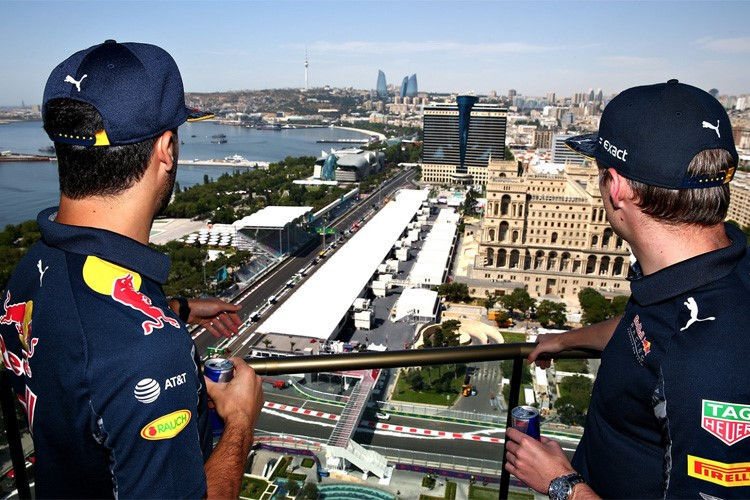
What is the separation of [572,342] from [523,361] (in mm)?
132

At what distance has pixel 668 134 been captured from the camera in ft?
2.13

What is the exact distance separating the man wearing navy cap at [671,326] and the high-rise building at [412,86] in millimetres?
79420

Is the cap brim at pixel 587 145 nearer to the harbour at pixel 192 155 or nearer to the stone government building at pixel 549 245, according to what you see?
the harbour at pixel 192 155

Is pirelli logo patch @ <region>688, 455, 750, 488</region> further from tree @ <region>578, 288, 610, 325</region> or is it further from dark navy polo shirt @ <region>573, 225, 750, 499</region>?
tree @ <region>578, 288, 610, 325</region>

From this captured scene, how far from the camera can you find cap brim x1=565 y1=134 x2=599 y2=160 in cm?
78

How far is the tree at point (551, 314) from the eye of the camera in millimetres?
9711

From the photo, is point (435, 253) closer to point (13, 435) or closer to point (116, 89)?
point (13, 435)

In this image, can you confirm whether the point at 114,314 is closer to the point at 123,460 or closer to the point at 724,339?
the point at 123,460

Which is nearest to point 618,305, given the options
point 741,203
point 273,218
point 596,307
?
point 596,307

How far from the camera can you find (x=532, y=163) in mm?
26891

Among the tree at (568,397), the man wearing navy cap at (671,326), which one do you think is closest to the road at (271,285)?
the tree at (568,397)

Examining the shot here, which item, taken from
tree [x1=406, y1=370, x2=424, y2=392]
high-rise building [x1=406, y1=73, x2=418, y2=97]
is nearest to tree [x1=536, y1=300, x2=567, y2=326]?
tree [x1=406, y1=370, x2=424, y2=392]

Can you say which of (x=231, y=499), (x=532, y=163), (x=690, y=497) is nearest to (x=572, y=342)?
(x=690, y=497)

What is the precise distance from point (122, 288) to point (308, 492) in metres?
1.26
